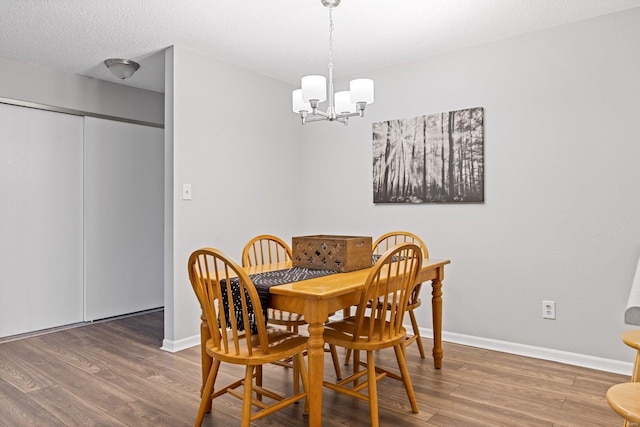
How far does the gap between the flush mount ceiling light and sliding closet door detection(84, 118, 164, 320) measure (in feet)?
2.01

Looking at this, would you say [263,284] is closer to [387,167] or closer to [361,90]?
[361,90]

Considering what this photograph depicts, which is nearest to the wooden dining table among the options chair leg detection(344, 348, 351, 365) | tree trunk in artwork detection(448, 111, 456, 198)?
chair leg detection(344, 348, 351, 365)

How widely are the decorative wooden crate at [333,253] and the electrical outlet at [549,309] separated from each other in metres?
1.37

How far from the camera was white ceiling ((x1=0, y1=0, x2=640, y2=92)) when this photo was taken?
2623 millimetres

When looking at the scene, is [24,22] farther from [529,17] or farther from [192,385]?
[529,17]

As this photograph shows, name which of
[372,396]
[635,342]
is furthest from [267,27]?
[635,342]

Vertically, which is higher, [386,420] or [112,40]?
[112,40]

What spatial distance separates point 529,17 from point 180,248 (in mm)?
2798

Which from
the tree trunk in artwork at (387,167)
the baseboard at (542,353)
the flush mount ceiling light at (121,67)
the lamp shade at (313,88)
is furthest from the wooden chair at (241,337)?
the flush mount ceiling light at (121,67)

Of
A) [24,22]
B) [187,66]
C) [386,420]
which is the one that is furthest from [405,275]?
[24,22]

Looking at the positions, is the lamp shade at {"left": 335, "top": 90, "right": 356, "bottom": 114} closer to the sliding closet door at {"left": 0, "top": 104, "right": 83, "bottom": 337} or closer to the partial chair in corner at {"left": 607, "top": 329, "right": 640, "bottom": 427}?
the partial chair in corner at {"left": 607, "top": 329, "right": 640, "bottom": 427}

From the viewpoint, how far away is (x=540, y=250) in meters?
2.99

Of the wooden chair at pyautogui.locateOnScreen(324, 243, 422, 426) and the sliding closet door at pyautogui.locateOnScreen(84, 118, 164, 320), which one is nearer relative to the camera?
the wooden chair at pyautogui.locateOnScreen(324, 243, 422, 426)

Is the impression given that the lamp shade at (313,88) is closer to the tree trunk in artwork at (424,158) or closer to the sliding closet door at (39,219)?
the tree trunk in artwork at (424,158)
